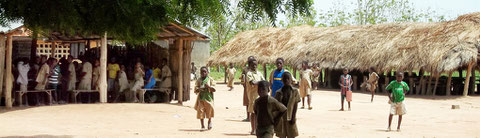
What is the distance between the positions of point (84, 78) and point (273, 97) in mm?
8966

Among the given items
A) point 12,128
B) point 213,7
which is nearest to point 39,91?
point 12,128

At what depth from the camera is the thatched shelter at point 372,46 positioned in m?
22.1

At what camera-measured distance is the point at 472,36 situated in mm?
22125

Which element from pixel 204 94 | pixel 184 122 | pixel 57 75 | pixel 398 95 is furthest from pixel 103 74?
pixel 398 95

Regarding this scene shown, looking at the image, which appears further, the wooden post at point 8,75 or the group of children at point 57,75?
the group of children at point 57,75

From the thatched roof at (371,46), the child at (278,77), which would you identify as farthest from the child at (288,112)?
the thatched roof at (371,46)

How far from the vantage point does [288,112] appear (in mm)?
7230

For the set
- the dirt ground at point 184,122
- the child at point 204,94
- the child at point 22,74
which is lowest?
the dirt ground at point 184,122

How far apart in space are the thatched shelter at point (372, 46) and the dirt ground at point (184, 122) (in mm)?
6169

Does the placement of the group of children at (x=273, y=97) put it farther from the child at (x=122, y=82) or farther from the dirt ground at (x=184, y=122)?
the child at (x=122, y=82)

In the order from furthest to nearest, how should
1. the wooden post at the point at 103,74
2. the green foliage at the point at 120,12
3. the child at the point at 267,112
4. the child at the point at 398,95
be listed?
the wooden post at the point at 103,74 < the child at the point at 398,95 < the child at the point at 267,112 < the green foliage at the point at 120,12

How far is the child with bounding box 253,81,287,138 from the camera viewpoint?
6.73 m

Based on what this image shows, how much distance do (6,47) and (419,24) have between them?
56.7 feet

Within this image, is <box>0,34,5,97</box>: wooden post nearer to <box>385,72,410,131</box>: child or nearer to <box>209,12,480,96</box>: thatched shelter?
<box>385,72,410,131</box>: child
